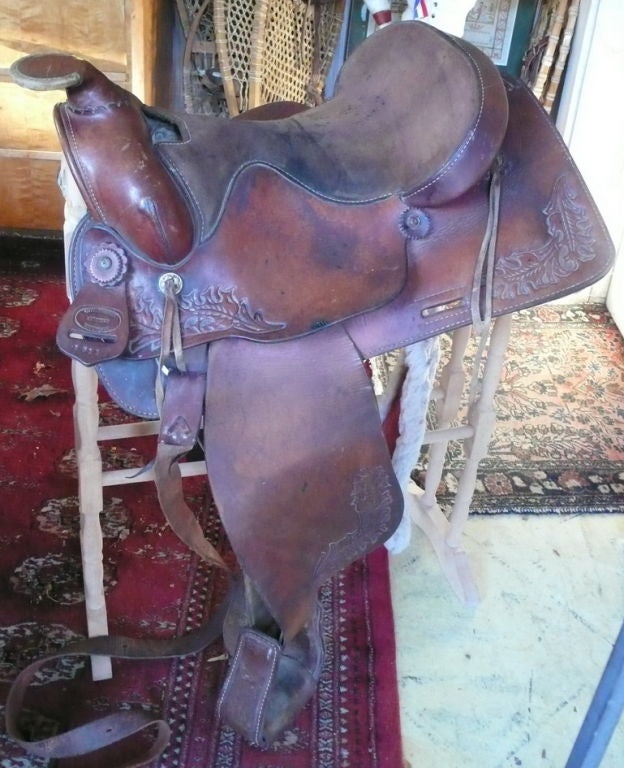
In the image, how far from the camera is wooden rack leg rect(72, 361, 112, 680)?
1.01 meters

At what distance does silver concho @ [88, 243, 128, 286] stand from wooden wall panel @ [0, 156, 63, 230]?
1.84m

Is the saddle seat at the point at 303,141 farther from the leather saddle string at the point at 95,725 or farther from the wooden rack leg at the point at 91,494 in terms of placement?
the leather saddle string at the point at 95,725

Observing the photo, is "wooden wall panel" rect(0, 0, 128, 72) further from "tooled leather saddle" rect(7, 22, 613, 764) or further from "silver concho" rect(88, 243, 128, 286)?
"silver concho" rect(88, 243, 128, 286)

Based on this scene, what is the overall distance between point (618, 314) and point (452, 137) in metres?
1.78

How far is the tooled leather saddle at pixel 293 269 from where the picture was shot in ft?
2.80

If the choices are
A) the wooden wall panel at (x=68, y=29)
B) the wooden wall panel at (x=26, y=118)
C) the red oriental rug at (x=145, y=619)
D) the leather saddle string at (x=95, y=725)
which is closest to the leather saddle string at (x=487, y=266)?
the red oriental rug at (x=145, y=619)

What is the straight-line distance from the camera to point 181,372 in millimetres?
911

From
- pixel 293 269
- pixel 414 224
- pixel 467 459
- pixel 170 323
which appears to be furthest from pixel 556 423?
pixel 170 323

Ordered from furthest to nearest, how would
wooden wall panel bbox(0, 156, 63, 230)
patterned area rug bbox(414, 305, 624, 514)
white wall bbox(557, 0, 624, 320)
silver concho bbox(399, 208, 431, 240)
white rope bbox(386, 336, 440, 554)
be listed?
wooden wall panel bbox(0, 156, 63, 230)
white wall bbox(557, 0, 624, 320)
patterned area rug bbox(414, 305, 624, 514)
white rope bbox(386, 336, 440, 554)
silver concho bbox(399, 208, 431, 240)

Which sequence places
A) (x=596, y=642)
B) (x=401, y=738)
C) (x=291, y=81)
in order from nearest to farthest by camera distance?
(x=401, y=738), (x=596, y=642), (x=291, y=81)

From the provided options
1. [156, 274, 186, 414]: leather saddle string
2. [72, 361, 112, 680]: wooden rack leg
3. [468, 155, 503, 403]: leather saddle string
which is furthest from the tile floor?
[156, 274, 186, 414]: leather saddle string

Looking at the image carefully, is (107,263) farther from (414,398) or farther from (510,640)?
(510,640)

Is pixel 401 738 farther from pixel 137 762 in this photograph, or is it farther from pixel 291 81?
pixel 291 81

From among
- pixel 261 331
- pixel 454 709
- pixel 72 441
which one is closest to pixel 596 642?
pixel 454 709
